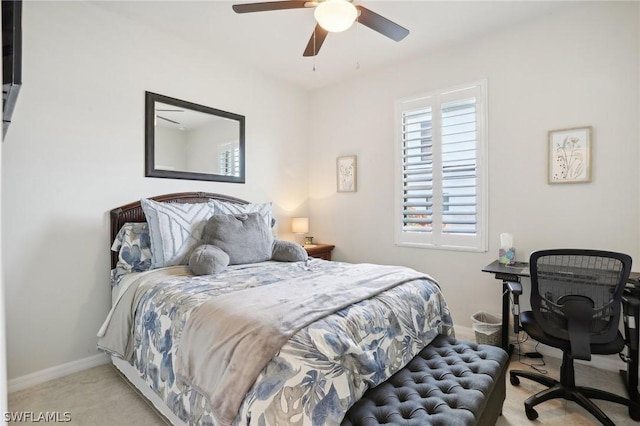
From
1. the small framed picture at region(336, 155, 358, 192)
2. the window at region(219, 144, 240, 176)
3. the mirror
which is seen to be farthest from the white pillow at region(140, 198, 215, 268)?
the small framed picture at region(336, 155, 358, 192)

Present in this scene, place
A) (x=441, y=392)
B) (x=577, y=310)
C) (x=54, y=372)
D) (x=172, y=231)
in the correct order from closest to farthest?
(x=441, y=392) < (x=577, y=310) < (x=54, y=372) < (x=172, y=231)

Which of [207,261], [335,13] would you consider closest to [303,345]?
[207,261]

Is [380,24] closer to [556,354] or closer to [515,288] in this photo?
[515,288]

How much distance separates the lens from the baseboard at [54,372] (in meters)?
2.29

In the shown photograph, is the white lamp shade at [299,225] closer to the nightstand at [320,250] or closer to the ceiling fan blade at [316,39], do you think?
the nightstand at [320,250]

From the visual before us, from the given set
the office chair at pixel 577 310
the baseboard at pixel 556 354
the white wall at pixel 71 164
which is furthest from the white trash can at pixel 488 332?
the white wall at pixel 71 164

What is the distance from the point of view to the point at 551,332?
202 centimetres

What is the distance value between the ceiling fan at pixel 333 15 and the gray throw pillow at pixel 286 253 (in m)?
1.58

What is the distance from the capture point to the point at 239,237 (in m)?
2.69

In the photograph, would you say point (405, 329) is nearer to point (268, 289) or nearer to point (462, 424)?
point (462, 424)

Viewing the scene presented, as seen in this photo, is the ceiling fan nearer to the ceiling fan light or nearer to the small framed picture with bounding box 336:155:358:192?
the ceiling fan light

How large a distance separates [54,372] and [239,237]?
1606 mm

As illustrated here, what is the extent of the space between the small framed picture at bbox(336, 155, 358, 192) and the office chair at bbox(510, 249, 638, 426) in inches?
88.3

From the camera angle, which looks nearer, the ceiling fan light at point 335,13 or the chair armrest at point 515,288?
the ceiling fan light at point 335,13
